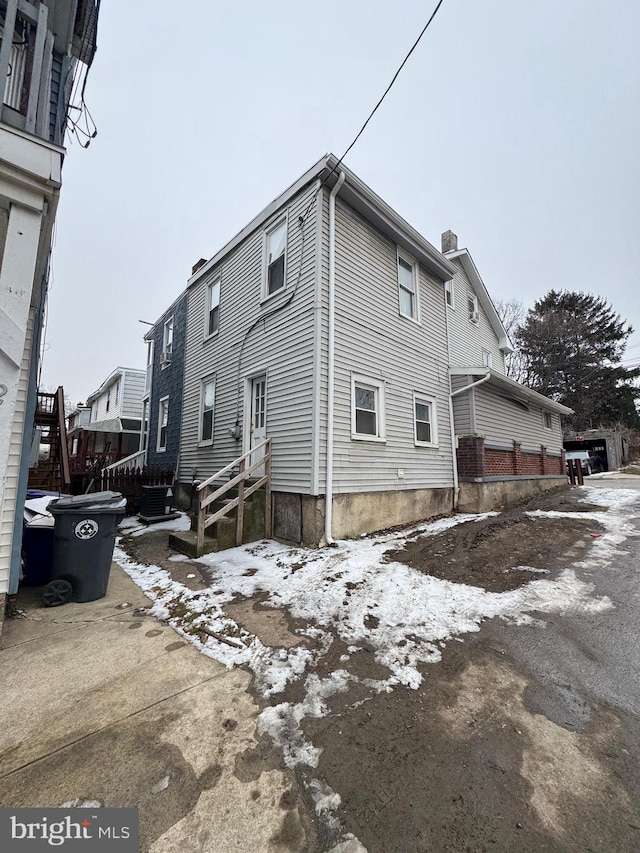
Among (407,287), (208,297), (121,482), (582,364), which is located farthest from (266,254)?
(582,364)

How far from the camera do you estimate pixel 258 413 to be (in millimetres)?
8250

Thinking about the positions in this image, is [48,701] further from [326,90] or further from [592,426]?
[592,426]

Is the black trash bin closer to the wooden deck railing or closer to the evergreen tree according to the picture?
the wooden deck railing

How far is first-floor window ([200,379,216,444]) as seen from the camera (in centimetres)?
979

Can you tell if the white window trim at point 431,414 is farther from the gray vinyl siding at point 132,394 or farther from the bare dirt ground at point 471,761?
the gray vinyl siding at point 132,394

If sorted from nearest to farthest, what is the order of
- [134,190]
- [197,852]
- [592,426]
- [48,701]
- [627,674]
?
1. [197,852]
2. [48,701]
3. [627,674]
4. [134,190]
5. [592,426]

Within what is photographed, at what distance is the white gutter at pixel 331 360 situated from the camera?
249 inches

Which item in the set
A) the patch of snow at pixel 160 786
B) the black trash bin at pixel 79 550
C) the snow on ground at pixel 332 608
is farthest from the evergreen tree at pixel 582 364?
the patch of snow at pixel 160 786

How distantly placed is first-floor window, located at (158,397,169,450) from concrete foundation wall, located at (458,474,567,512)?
394 inches

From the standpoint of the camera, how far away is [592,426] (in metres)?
32.6

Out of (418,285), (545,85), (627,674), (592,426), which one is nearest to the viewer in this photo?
(627,674)

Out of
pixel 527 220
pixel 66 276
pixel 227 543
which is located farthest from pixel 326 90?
pixel 527 220

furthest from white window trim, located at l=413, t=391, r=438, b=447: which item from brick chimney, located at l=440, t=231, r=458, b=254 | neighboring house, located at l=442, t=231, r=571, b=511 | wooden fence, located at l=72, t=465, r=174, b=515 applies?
brick chimney, located at l=440, t=231, r=458, b=254

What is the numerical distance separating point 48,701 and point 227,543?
393 centimetres
